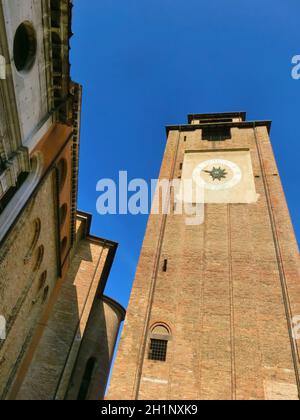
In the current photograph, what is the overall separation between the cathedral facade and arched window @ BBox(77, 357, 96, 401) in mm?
46

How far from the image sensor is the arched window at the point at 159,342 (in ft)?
35.6

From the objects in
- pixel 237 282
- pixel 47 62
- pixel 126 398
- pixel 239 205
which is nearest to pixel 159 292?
pixel 237 282

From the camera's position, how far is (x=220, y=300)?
40.0 ft

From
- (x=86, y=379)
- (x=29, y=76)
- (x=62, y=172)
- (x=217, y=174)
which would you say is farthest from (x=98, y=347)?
(x=29, y=76)

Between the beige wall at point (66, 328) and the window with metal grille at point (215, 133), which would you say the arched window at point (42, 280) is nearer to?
the beige wall at point (66, 328)

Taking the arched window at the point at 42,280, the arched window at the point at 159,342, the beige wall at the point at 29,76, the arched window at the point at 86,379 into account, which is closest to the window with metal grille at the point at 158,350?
the arched window at the point at 159,342

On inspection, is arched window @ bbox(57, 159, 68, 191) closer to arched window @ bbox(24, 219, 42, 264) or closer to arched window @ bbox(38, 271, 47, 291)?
arched window @ bbox(24, 219, 42, 264)

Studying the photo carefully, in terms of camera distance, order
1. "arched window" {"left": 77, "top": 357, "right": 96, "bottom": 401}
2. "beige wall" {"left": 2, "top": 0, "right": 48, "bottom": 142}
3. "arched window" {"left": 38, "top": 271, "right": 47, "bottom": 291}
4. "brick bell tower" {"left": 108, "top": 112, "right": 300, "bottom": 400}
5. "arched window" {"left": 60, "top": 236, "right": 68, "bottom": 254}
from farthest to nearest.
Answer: "arched window" {"left": 60, "top": 236, "right": 68, "bottom": 254} < "arched window" {"left": 77, "top": 357, "right": 96, "bottom": 401} < "arched window" {"left": 38, "top": 271, "right": 47, "bottom": 291} < "brick bell tower" {"left": 108, "top": 112, "right": 300, "bottom": 400} < "beige wall" {"left": 2, "top": 0, "right": 48, "bottom": 142}

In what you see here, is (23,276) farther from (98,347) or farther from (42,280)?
(98,347)

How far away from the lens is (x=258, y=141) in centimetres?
1997

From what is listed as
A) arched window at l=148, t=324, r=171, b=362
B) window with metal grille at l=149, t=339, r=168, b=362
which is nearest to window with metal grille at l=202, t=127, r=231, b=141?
arched window at l=148, t=324, r=171, b=362

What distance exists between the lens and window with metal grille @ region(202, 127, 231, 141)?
21.3 metres

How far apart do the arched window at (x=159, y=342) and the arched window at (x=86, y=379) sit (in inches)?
238

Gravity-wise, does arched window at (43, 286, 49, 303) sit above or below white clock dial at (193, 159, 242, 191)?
below
